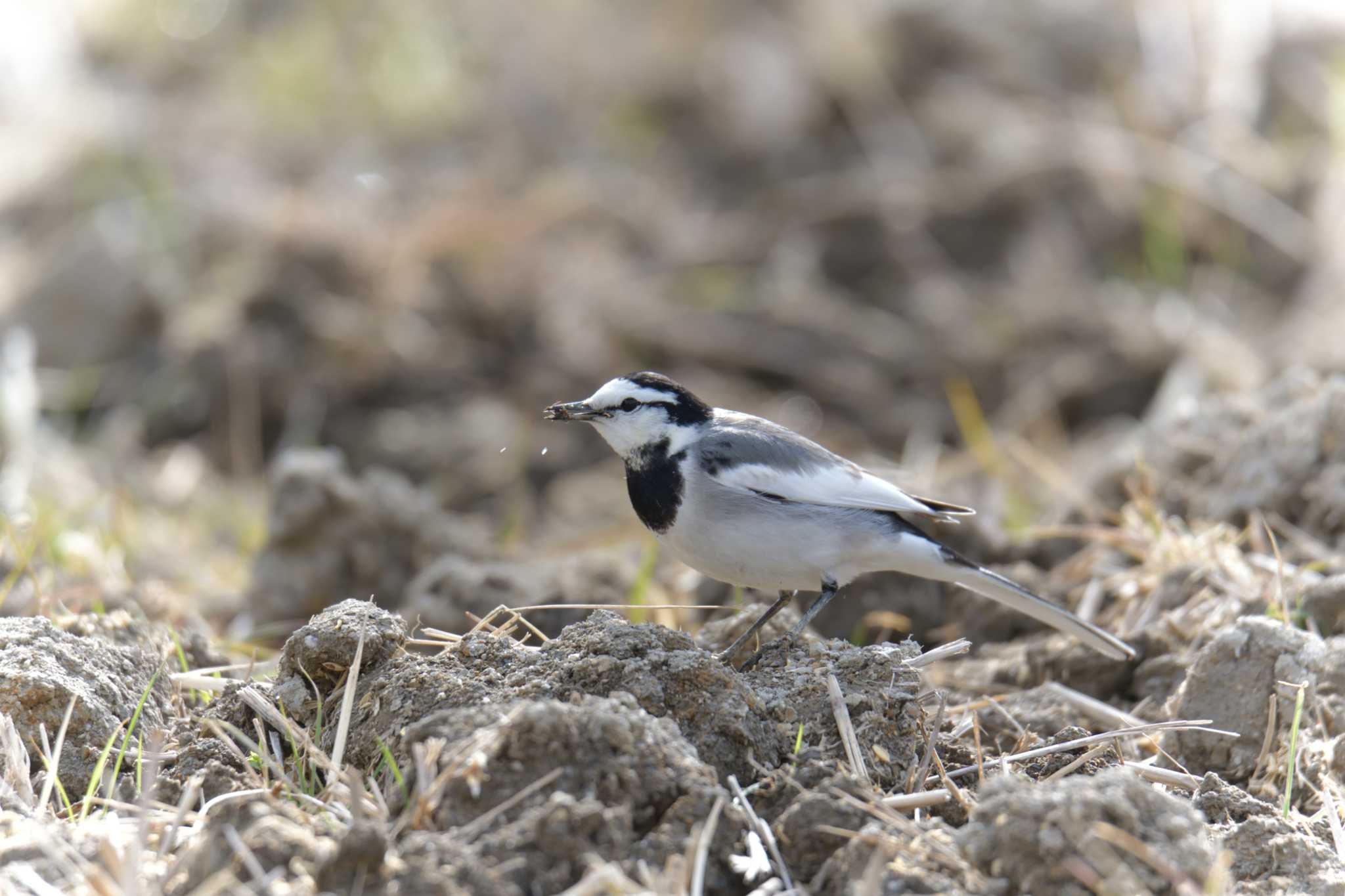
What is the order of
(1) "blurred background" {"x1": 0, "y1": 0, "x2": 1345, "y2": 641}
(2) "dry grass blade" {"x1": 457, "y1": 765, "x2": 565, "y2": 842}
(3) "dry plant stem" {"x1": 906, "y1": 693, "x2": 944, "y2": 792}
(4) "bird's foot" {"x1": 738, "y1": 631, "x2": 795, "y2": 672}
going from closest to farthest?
(2) "dry grass blade" {"x1": 457, "y1": 765, "x2": 565, "y2": 842} → (3) "dry plant stem" {"x1": 906, "y1": 693, "x2": 944, "y2": 792} → (4) "bird's foot" {"x1": 738, "y1": 631, "x2": 795, "y2": 672} → (1) "blurred background" {"x1": 0, "y1": 0, "x2": 1345, "y2": 641}

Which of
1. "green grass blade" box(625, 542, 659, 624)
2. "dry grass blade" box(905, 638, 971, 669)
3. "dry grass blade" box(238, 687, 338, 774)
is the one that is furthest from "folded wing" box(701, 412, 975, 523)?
"dry grass blade" box(238, 687, 338, 774)

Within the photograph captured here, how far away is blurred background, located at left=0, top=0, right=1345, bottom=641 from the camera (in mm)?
7078

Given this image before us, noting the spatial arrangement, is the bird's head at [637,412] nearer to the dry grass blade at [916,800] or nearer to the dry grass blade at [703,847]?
the dry grass blade at [916,800]

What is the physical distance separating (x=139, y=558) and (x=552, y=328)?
3606 millimetres

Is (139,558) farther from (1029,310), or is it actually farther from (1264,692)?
(1029,310)

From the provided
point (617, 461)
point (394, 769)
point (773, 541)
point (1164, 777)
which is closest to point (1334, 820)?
point (1164, 777)

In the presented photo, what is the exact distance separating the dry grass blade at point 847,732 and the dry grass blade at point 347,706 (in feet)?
3.52

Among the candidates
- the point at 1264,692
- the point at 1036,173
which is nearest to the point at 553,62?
the point at 1036,173

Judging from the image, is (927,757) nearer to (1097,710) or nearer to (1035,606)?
→ (1097,710)

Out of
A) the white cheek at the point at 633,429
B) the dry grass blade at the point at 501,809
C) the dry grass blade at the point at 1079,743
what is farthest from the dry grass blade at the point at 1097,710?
the dry grass blade at the point at 501,809

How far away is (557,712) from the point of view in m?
2.72

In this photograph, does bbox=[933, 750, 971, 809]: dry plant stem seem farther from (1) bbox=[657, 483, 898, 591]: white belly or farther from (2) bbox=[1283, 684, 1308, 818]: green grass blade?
(1) bbox=[657, 483, 898, 591]: white belly

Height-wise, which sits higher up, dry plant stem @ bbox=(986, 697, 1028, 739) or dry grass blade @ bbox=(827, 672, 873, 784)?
dry grass blade @ bbox=(827, 672, 873, 784)

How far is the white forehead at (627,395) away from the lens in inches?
171
